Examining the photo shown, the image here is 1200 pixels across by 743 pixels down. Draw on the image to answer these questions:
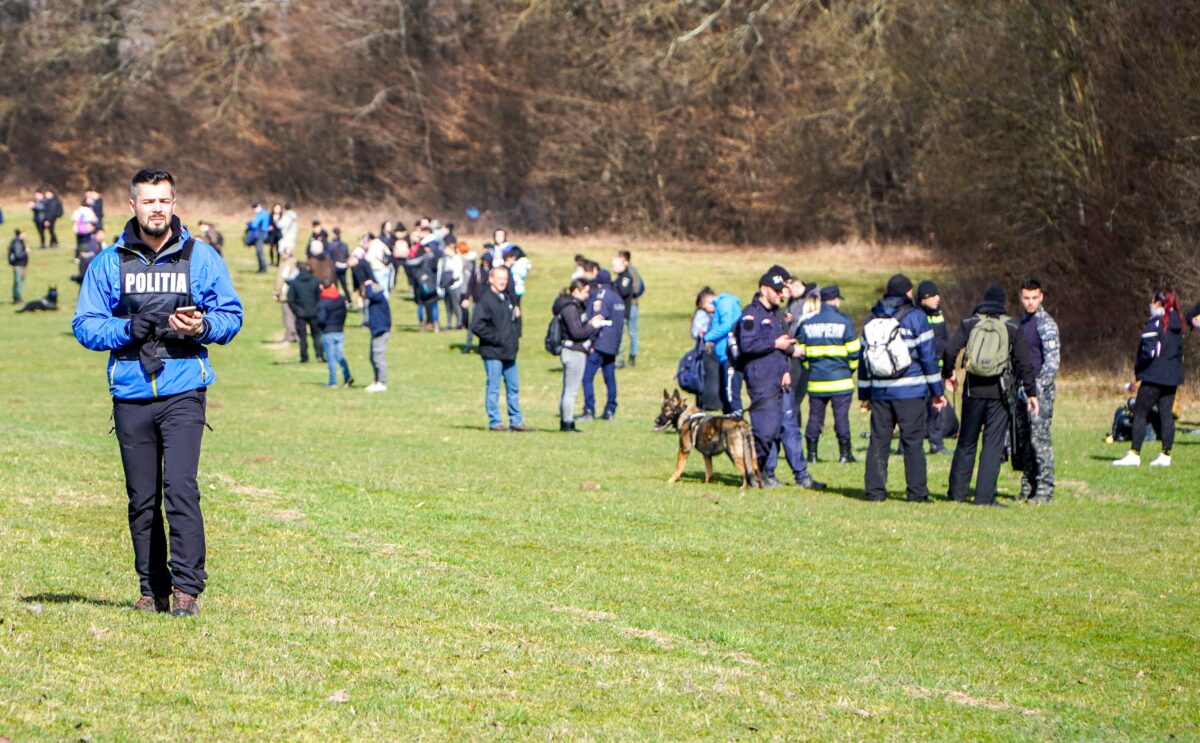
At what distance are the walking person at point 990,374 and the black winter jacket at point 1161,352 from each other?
3619mm

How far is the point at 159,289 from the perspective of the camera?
23.3 ft

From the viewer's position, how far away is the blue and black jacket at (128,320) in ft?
23.0

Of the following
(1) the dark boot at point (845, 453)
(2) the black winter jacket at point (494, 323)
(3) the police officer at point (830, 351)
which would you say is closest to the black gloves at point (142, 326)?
(3) the police officer at point (830, 351)

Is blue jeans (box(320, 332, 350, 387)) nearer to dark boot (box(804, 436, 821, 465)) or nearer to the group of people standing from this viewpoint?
dark boot (box(804, 436, 821, 465))

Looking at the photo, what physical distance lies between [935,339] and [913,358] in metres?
2.44

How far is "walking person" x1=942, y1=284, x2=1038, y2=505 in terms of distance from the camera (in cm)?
1356

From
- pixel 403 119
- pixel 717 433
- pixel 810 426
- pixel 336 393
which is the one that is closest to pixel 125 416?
pixel 717 433

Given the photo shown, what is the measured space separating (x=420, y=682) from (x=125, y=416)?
190 centimetres

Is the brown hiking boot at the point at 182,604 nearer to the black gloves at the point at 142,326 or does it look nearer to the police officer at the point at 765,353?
the black gloves at the point at 142,326

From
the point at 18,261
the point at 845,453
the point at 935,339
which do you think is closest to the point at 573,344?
the point at 845,453

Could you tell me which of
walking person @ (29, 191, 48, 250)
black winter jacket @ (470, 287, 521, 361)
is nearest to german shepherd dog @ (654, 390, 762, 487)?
black winter jacket @ (470, 287, 521, 361)

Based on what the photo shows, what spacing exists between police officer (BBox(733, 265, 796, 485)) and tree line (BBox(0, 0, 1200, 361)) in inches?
572

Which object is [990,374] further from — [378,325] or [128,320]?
[378,325]

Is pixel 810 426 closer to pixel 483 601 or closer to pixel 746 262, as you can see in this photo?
pixel 483 601
